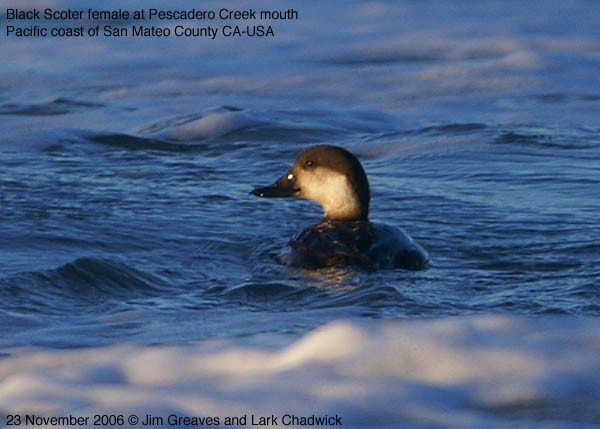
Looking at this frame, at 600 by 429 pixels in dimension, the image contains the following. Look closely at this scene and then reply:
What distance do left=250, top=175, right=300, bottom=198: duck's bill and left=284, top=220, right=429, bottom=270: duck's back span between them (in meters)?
0.75

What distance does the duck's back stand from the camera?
7.61 metres

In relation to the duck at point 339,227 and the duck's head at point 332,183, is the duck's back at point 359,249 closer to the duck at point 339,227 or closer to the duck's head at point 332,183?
the duck at point 339,227

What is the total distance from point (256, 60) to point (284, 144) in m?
3.08

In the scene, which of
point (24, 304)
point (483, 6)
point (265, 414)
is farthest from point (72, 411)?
point (483, 6)

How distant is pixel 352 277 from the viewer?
736 cm

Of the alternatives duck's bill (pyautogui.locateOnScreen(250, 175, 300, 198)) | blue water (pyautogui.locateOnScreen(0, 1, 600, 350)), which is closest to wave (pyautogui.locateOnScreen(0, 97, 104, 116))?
blue water (pyautogui.locateOnScreen(0, 1, 600, 350))

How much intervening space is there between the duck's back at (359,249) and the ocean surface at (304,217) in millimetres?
93

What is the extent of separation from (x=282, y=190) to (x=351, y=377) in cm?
298

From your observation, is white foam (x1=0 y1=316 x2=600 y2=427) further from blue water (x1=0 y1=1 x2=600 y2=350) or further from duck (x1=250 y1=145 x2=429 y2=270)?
duck (x1=250 y1=145 x2=429 y2=270)

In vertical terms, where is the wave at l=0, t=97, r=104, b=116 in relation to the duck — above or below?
above

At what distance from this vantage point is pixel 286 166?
405 inches

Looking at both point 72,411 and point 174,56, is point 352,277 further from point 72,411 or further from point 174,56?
point 174,56

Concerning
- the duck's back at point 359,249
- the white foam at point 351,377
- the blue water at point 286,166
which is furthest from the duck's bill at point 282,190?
the white foam at point 351,377

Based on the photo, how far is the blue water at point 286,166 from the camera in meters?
6.98
